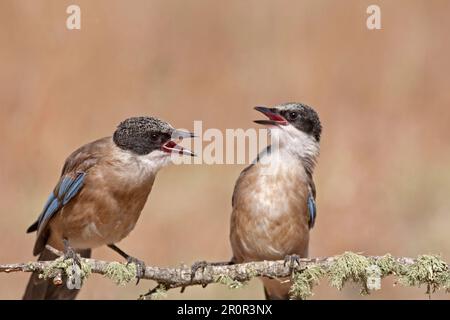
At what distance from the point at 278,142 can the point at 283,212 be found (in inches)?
21.3

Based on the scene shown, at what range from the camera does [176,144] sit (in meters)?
6.34

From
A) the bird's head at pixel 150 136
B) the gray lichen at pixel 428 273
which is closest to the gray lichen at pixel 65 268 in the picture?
the bird's head at pixel 150 136

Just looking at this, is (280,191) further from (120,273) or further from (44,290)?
(44,290)

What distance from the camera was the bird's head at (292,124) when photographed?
6715 millimetres

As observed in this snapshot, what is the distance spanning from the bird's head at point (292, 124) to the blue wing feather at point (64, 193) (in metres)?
1.47

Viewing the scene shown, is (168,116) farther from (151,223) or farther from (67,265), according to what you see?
(67,265)

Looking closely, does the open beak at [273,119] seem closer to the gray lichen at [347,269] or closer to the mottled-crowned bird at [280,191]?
the mottled-crowned bird at [280,191]

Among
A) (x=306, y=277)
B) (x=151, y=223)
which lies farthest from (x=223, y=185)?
(x=306, y=277)

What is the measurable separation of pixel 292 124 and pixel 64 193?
1.79 meters

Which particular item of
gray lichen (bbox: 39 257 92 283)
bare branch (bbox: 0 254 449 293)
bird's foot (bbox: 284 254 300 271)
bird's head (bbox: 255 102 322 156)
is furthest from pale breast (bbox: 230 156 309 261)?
gray lichen (bbox: 39 257 92 283)

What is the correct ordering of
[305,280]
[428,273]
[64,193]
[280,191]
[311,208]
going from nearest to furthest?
[428,273]
[305,280]
[64,193]
[280,191]
[311,208]

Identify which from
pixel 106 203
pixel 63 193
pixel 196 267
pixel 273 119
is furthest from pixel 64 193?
pixel 273 119

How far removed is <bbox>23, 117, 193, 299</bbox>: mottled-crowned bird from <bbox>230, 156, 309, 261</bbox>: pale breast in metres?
0.77

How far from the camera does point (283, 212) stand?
264 inches
